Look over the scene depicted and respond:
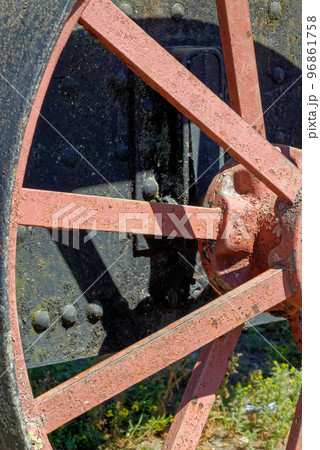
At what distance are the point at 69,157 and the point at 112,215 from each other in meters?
0.30

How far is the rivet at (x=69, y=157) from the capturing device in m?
2.01

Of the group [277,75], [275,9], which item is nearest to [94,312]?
[277,75]

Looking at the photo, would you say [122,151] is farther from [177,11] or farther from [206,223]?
[177,11]

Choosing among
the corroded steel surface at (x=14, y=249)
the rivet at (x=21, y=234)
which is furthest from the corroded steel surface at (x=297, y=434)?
the rivet at (x=21, y=234)

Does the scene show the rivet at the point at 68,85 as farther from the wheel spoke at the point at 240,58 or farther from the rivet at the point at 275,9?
the rivet at the point at 275,9

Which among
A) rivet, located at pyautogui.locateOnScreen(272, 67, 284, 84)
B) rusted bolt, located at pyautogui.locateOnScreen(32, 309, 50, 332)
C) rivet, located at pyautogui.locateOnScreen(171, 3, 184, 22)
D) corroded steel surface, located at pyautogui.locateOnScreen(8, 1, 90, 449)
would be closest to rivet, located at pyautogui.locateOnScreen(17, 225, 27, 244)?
rusted bolt, located at pyautogui.locateOnScreen(32, 309, 50, 332)

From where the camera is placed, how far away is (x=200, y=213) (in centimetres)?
203

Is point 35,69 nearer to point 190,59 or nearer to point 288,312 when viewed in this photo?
point 190,59

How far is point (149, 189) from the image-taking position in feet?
7.09

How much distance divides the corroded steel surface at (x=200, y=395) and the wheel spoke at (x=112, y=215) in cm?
34

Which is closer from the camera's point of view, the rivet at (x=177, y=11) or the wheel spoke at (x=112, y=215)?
the wheel spoke at (x=112, y=215)
